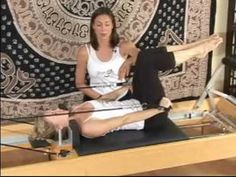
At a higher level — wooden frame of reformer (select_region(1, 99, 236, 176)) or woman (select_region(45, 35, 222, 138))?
woman (select_region(45, 35, 222, 138))

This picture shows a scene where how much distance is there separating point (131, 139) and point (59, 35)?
2.80 feet

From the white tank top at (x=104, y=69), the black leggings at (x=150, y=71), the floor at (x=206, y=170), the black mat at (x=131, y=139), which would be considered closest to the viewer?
the floor at (x=206, y=170)

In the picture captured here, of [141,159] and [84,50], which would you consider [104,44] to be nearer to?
[84,50]

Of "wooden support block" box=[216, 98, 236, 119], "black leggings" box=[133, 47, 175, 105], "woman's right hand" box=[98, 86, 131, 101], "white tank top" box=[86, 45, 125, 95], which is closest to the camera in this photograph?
"black leggings" box=[133, 47, 175, 105]

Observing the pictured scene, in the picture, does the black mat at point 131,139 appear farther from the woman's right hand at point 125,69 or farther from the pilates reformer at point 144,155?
the woman's right hand at point 125,69

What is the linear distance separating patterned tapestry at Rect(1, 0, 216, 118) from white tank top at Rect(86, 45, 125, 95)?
0.58ft

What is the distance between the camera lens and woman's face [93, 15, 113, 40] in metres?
2.71

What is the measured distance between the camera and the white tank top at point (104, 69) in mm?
2842

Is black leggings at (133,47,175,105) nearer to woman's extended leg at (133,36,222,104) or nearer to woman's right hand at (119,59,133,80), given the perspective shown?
woman's extended leg at (133,36,222,104)

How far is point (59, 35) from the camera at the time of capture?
3043 mm

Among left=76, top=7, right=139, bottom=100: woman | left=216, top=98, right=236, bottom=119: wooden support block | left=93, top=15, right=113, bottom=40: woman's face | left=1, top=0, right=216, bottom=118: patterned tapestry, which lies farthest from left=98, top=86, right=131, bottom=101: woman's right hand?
left=216, top=98, right=236, bottom=119: wooden support block

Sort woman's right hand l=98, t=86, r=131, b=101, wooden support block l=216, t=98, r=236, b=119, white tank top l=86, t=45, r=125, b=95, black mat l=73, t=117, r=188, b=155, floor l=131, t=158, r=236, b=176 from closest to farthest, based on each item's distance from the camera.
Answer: floor l=131, t=158, r=236, b=176 < black mat l=73, t=117, r=188, b=155 < woman's right hand l=98, t=86, r=131, b=101 < white tank top l=86, t=45, r=125, b=95 < wooden support block l=216, t=98, r=236, b=119

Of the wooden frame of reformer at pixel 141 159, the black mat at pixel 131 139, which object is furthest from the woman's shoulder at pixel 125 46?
the wooden frame of reformer at pixel 141 159

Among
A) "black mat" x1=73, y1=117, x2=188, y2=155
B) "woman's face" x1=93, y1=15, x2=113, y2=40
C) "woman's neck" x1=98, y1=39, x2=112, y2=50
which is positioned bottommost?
"black mat" x1=73, y1=117, x2=188, y2=155
